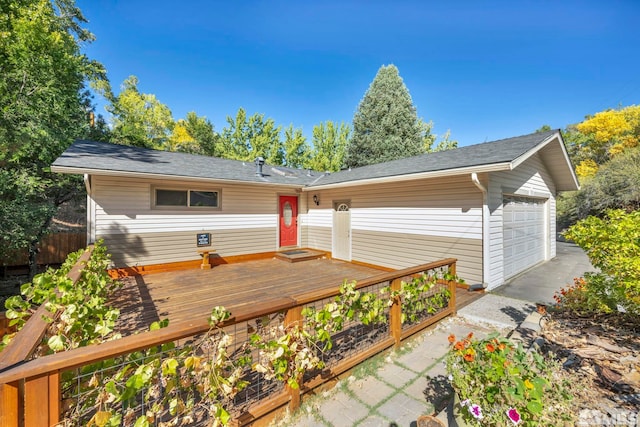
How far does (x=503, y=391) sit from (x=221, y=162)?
9849mm

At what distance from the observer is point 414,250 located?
6535 mm

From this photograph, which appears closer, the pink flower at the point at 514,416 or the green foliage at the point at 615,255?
the pink flower at the point at 514,416

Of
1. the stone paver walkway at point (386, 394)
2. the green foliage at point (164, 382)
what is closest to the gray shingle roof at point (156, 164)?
the green foliage at point (164, 382)

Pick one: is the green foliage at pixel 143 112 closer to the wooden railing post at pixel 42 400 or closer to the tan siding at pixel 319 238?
the tan siding at pixel 319 238

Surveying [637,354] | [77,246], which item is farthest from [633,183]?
[77,246]

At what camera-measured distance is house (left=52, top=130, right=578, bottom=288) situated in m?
5.48

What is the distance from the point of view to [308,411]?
2148mm


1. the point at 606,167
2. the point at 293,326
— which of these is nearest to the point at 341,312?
the point at 293,326

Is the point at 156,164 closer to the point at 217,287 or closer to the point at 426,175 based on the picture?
the point at 217,287

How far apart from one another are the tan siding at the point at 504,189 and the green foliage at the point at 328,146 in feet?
53.7

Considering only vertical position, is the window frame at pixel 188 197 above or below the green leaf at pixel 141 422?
above

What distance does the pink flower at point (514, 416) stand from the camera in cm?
136

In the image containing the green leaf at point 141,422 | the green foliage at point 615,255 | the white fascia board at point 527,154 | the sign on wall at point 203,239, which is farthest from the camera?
the sign on wall at point 203,239

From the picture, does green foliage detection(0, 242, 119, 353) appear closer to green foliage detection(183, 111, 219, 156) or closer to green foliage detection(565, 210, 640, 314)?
green foliage detection(565, 210, 640, 314)
